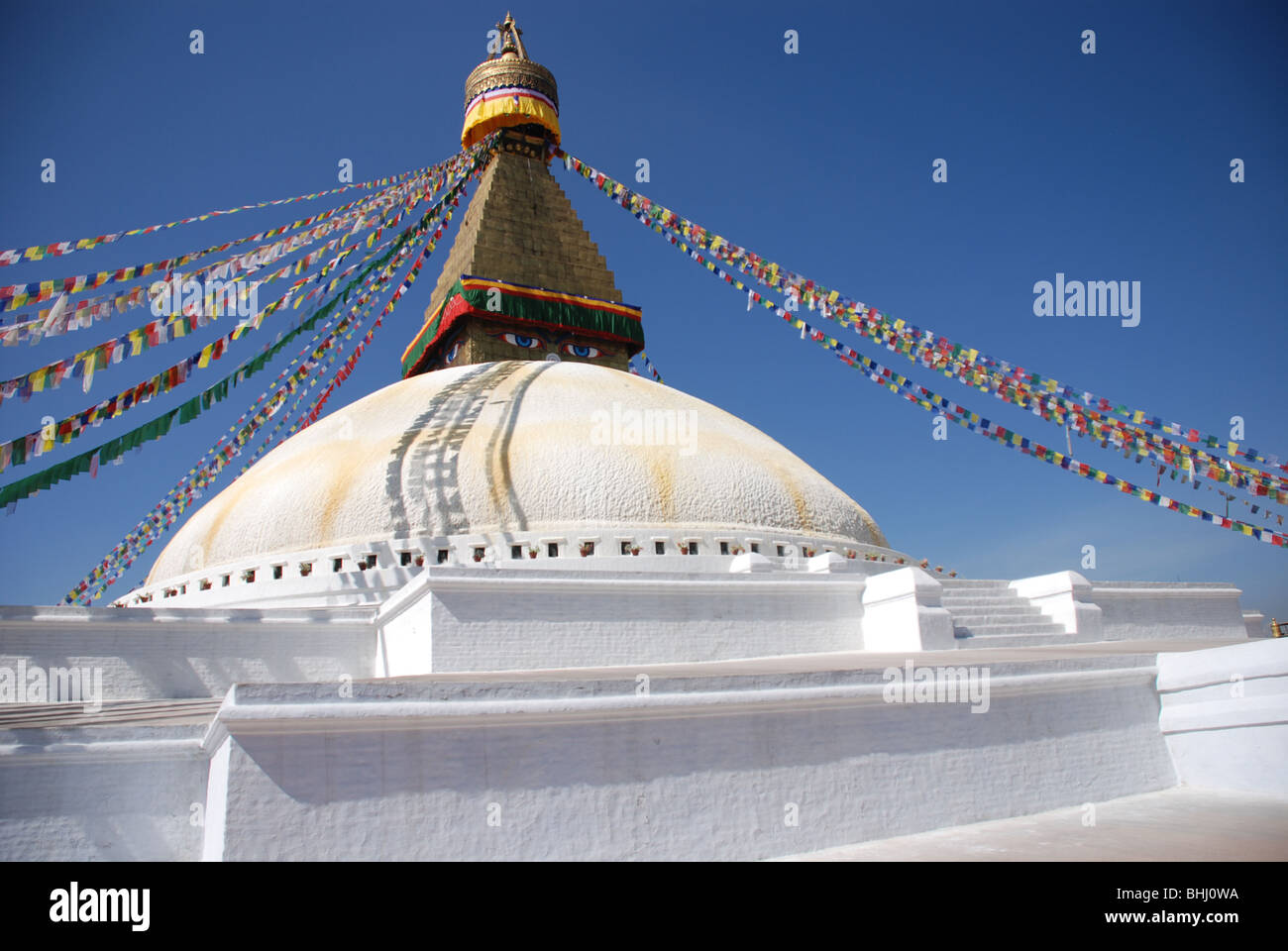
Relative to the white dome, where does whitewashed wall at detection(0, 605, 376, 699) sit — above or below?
below

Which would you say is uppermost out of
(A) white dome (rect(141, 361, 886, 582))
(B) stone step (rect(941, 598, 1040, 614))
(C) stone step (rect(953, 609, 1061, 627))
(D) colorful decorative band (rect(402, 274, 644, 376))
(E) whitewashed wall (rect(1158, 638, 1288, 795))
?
(D) colorful decorative band (rect(402, 274, 644, 376))

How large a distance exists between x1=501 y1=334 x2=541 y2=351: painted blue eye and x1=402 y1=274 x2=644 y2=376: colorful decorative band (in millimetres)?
312

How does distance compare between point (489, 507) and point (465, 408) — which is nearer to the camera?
point (489, 507)

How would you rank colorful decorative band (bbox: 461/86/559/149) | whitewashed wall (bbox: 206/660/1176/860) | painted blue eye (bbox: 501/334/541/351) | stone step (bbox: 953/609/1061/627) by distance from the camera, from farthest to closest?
colorful decorative band (bbox: 461/86/559/149)
painted blue eye (bbox: 501/334/541/351)
stone step (bbox: 953/609/1061/627)
whitewashed wall (bbox: 206/660/1176/860)

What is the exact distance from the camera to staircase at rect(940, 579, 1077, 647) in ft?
27.9

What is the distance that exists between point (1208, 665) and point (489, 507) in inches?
259

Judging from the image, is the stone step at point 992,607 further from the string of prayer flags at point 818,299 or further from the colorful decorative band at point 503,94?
the colorful decorative band at point 503,94

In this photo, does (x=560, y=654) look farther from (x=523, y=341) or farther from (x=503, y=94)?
(x=503, y=94)

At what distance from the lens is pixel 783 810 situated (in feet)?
14.3

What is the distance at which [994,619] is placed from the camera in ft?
29.0

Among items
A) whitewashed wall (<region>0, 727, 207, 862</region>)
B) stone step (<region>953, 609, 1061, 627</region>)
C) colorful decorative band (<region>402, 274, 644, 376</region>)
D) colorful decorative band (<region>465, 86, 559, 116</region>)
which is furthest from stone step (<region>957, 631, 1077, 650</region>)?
colorful decorative band (<region>465, 86, 559, 116</region>)

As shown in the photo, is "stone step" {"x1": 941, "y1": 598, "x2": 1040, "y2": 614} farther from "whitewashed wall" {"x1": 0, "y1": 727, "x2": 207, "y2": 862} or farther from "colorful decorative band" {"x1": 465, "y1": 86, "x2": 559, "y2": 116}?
"colorful decorative band" {"x1": 465, "y1": 86, "x2": 559, "y2": 116}

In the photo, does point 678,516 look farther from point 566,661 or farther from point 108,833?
point 108,833
